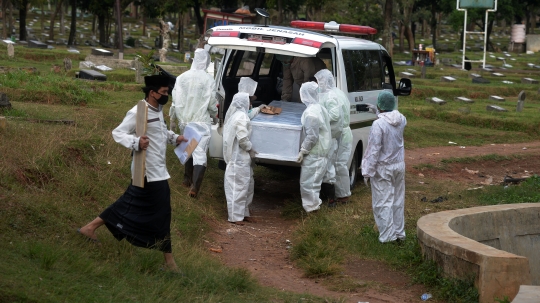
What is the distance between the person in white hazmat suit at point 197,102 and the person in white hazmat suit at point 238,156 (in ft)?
1.47

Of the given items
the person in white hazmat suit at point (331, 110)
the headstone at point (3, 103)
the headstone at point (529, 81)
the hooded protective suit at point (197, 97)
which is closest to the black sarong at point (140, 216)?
the hooded protective suit at point (197, 97)

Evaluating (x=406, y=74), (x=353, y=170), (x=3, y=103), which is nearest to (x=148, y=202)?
(x=353, y=170)

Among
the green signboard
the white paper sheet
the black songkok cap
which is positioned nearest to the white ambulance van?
the white paper sheet

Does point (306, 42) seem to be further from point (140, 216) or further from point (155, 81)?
point (140, 216)

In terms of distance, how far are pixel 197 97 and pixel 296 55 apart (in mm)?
1444

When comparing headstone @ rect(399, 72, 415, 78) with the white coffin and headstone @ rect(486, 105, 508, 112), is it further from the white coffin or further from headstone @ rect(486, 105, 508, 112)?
the white coffin

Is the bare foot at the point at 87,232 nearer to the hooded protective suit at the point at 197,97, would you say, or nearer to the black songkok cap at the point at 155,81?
the black songkok cap at the point at 155,81

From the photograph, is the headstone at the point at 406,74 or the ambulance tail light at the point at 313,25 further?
the headstone at the point at 406,74

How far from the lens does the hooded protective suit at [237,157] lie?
360 inches

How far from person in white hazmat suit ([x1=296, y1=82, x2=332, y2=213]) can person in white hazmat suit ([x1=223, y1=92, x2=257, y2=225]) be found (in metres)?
0.65

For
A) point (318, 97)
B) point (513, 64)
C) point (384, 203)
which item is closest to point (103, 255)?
point (384, 203)

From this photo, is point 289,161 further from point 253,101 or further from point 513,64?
point 513,64

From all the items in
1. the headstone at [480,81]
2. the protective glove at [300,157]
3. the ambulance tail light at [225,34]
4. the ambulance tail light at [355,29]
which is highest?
the ambulance tail light at [355,29]

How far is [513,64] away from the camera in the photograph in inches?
1597
